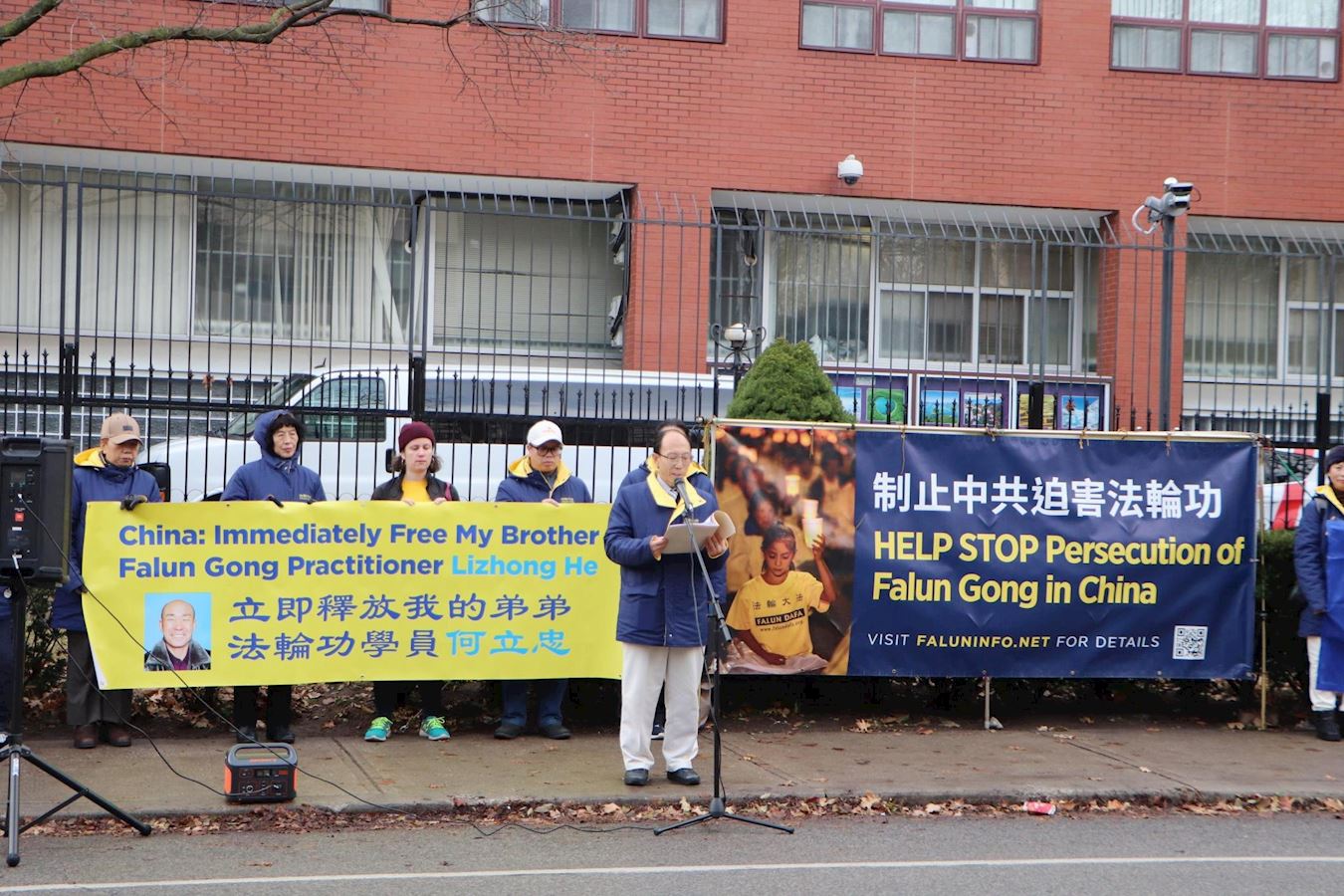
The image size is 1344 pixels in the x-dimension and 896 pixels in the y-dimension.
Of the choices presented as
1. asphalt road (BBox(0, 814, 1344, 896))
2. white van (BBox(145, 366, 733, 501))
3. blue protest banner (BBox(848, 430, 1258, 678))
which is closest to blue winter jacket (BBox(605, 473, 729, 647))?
asphalt road (BBox(0, 814, 1344, 896))

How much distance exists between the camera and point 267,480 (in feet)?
28.7

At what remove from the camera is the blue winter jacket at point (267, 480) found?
868cm

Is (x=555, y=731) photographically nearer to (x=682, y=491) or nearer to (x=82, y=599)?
(x=682, y=491)

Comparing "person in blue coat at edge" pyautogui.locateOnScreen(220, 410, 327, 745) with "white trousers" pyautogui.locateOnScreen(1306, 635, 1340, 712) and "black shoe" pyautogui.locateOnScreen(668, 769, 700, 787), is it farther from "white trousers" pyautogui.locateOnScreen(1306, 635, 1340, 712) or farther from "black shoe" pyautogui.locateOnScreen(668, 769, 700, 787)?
"white trousers" pyautogui.locateOnScreen(1306, 635, 1340, 712)

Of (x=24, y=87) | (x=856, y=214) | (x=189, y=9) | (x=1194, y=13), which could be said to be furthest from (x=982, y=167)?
(x=24, y=87)

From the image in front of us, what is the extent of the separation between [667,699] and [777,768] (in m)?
0.86

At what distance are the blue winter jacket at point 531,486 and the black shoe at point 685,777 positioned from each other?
2.00 metres

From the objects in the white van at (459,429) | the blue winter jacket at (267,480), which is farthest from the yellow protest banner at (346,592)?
the white van at (459,429)

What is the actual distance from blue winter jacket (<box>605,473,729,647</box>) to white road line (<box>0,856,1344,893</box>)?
64.3 inches

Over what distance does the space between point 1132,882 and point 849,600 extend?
341cm

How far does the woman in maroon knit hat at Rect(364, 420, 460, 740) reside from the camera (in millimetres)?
8950

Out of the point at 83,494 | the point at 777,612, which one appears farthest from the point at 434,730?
the point at 83,494

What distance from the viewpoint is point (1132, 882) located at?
20.5 feet

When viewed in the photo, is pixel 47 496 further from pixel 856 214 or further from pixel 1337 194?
pixel 1337 194
